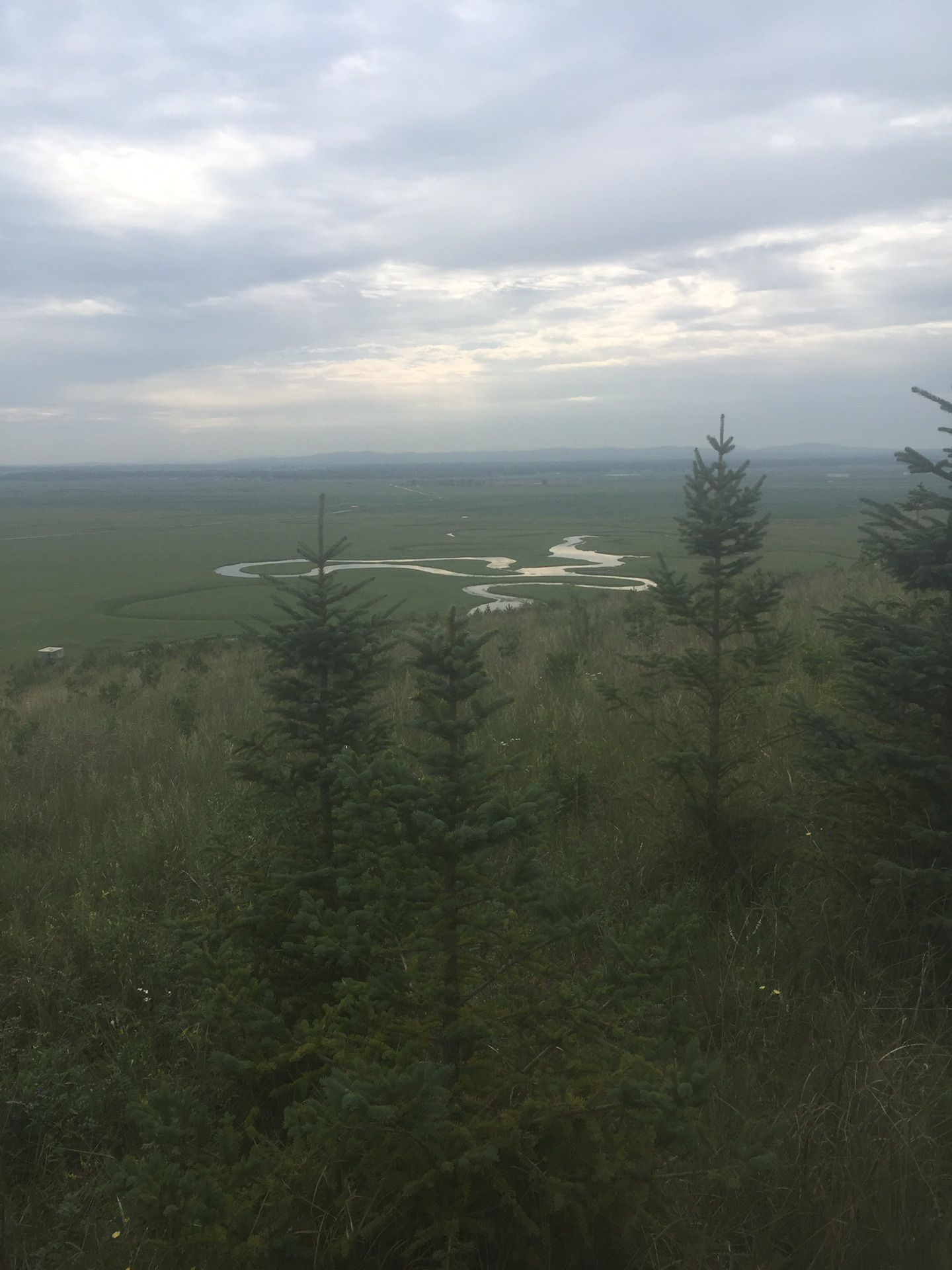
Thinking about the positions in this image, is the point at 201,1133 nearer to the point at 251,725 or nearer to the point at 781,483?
the point at 251,725

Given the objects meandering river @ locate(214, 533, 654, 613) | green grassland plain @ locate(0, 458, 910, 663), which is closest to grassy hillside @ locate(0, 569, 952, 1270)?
green grassland plain @ locate(0, 458, 910, 663)

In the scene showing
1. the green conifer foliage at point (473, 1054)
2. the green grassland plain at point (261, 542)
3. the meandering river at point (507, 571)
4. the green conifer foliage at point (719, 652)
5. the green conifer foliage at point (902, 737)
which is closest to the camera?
the green conifer foliage at point (473, 1054)

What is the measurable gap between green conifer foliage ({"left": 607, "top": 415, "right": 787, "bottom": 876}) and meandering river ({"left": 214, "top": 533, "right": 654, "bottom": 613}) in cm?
2022

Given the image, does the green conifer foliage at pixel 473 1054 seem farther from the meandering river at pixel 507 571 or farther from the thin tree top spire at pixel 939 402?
the meandering river at pixel 507 571

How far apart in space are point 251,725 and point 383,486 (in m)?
162

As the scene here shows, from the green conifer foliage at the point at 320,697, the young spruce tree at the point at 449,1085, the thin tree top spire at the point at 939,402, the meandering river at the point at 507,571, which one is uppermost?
the thin tree top spire at the point at 939,402

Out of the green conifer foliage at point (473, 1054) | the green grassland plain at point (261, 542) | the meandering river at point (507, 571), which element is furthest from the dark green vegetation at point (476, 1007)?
the meandering river at point (507, 571)

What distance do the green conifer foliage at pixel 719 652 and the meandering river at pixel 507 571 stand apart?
20.2 m

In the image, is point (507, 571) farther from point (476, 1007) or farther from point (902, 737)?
point (476, 1007)

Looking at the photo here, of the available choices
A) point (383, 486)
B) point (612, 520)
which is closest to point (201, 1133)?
point (612, 520)

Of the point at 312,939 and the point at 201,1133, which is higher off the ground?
the point at 312,939

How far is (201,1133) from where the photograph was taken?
8.67 ft

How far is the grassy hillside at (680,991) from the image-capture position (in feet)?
8.23

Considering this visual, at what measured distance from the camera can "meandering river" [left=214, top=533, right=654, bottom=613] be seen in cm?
3300
